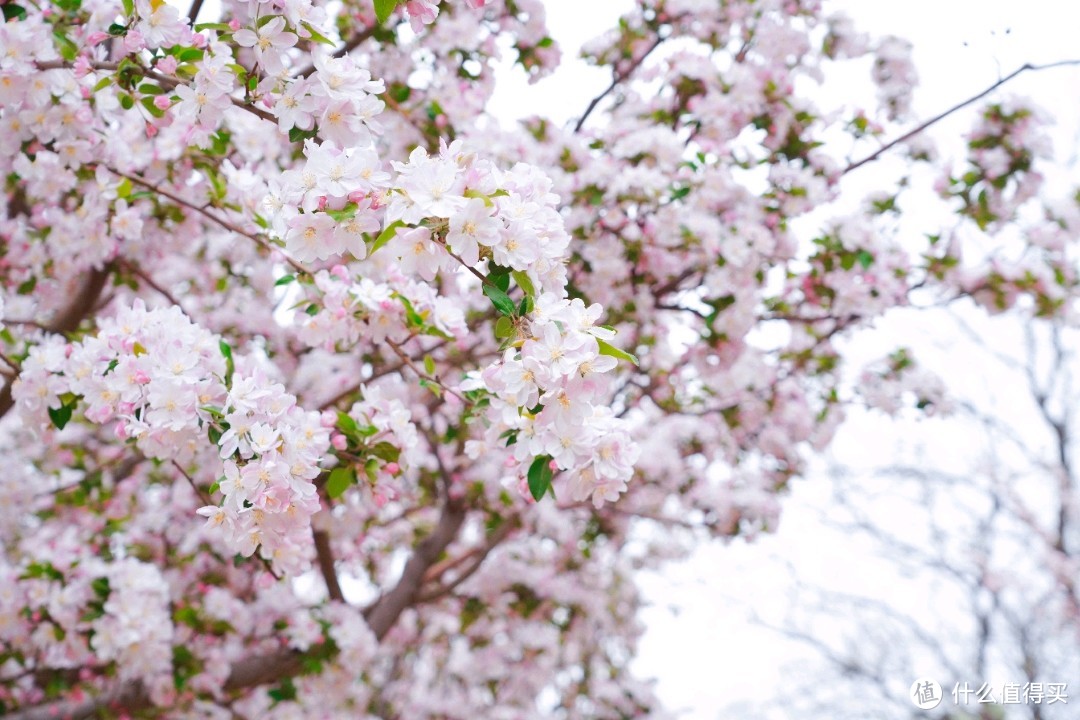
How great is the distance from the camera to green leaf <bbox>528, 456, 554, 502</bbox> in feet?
4.59

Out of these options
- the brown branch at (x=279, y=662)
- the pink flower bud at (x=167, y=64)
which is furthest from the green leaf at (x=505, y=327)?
the brown branch at (x=279, y=662)

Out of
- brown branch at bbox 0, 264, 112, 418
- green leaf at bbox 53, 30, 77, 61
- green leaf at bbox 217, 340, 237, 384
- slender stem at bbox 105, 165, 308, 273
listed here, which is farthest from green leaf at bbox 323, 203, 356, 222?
brown branch at bbox 0, 264, 112, 418

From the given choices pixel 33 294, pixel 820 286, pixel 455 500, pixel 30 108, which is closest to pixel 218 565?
pixel 455 500

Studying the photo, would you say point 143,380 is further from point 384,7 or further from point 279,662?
point 279,662

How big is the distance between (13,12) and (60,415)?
938mm

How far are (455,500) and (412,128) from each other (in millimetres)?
1561

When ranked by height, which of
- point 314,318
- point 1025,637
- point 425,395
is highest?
point 314,318

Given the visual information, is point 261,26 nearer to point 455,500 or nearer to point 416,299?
point 416,299

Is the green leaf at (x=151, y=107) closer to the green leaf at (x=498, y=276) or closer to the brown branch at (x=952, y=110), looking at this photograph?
the green leaf at (x=498, y=276)

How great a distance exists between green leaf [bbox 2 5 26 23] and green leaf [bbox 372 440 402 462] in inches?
50.4

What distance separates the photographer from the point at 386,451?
1696mm

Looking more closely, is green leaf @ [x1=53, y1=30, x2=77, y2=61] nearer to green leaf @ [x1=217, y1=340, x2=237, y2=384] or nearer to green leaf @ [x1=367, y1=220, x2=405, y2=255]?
green leaf @ [x1=217, y1=340, x2=237, y2=384]

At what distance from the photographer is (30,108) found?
6.36 ft

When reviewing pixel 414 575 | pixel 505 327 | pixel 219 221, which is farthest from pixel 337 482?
pixel 414 575
